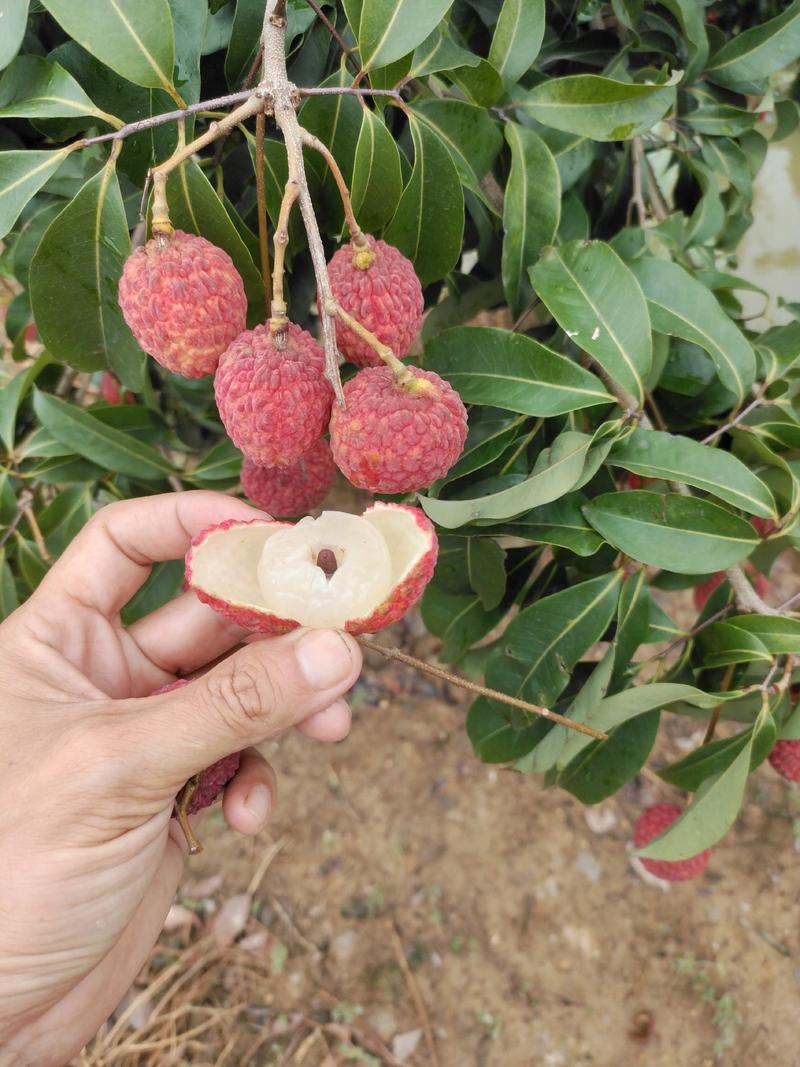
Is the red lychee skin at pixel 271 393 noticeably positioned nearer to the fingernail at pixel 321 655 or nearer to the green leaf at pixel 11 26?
the fingernail at pixel 321 655

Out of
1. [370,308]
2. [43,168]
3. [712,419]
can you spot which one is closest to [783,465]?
[712,419]

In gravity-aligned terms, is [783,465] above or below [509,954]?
above

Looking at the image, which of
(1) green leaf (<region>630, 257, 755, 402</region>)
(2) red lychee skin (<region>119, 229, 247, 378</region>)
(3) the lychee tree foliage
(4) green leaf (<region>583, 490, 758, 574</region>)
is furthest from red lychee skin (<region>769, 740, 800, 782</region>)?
(2) red lychee skin (<region>119, 229, 247, 378</region>)

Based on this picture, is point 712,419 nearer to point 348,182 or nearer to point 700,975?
point 348,182

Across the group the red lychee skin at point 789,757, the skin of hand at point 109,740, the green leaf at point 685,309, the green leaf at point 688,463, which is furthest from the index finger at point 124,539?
the red lychee skin at point 789,757

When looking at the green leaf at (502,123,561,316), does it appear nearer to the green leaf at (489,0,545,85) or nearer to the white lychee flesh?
the green leaf at (489,0,545,85)

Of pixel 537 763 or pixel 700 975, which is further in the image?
pixel 700 975

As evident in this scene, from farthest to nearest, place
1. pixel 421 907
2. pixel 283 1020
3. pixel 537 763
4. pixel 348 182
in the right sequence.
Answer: pixel 421 907
pixel 283 1020
pixel 537 763
pixel 348 182
